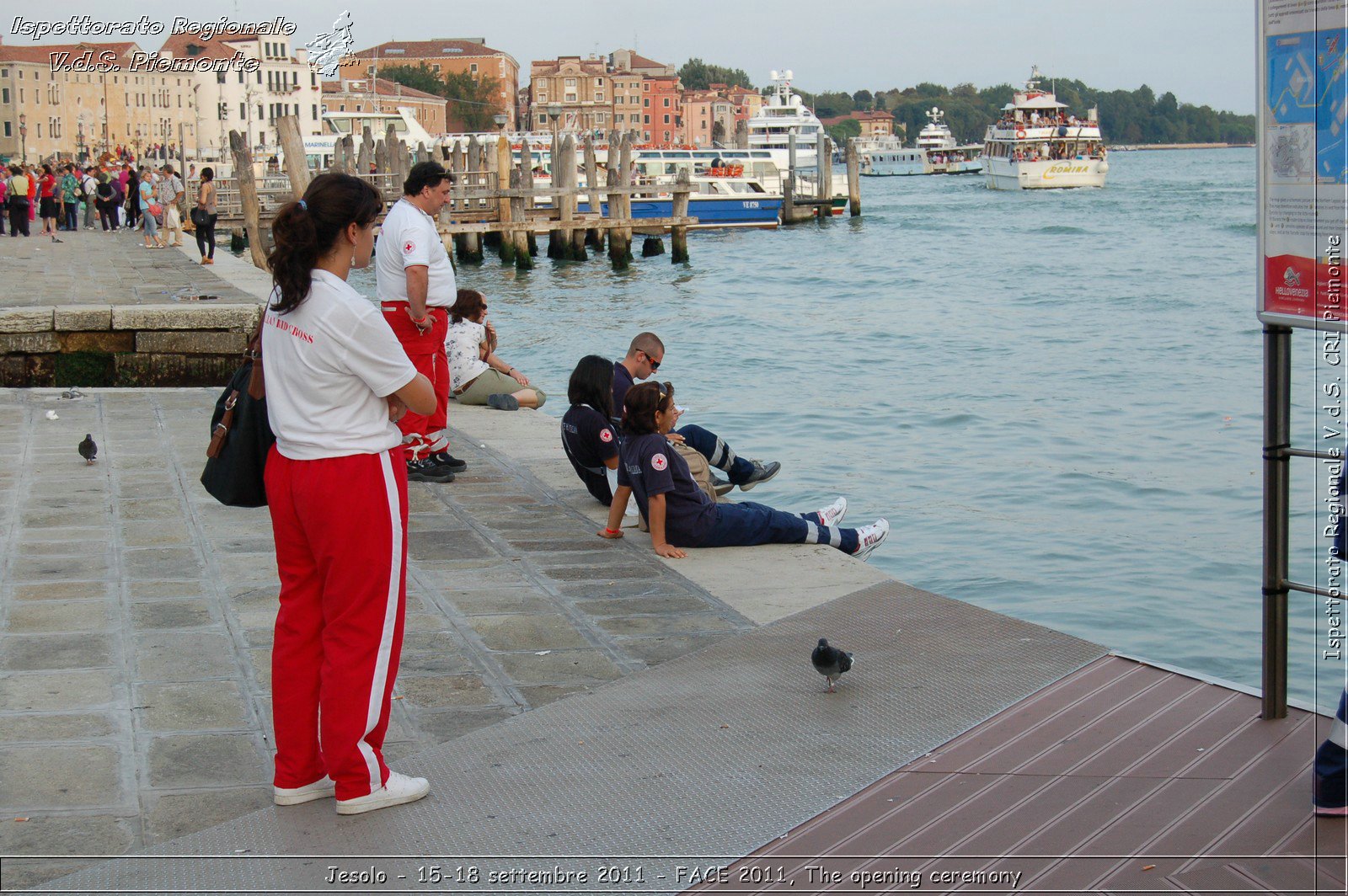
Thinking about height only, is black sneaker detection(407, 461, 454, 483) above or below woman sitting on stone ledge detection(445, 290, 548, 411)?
below

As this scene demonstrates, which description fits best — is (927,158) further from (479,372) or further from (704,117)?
(479,372)

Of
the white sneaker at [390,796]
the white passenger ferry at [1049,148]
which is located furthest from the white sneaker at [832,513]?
the white passenger ferry at [1049,148]

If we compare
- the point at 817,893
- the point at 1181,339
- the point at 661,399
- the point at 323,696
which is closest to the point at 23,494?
the point at 661,399


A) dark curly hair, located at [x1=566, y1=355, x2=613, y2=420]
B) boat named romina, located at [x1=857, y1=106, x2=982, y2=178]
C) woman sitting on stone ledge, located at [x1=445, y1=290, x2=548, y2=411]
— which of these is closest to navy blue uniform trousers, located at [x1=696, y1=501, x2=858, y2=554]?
dark curly hair, located at [x1=566, y1=355, x2=613, y2=420]

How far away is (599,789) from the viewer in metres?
3.38

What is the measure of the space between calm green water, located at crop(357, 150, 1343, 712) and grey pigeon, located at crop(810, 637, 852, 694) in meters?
1.50

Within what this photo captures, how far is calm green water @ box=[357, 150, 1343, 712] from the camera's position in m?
8.31

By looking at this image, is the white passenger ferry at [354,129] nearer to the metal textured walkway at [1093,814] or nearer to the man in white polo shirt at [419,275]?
the man in white polo shirt at [419,275]

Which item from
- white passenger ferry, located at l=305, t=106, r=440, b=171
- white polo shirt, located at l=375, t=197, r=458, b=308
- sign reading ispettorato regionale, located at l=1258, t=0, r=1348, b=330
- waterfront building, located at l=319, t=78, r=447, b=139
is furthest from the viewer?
waterfront building, located at l=319, t=78, r=447, b=139

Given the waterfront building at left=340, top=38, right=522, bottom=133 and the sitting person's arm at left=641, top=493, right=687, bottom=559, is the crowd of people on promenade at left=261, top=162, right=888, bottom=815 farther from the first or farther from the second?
the waterfront building at left=340, top=38, right=522, bottom=133

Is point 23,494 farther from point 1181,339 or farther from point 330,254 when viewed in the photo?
point 1181,339

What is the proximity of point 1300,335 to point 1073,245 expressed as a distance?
21.0 m

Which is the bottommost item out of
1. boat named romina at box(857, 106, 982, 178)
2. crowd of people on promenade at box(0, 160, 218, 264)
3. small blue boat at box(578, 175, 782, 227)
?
crowd of people on promenade at box(0, 160, 218, 264)

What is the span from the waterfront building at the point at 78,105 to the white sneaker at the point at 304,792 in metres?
93.4
